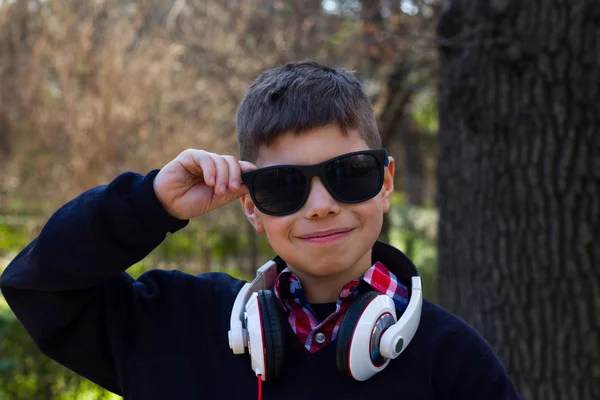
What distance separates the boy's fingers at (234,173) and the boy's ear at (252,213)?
0.52 ft

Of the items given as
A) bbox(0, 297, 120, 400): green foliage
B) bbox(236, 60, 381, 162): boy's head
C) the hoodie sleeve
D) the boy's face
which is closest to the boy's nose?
the boy's face

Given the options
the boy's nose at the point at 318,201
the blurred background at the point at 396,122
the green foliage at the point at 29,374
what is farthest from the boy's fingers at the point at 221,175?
the green foliage at the point at 29,374

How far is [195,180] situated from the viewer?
196cm

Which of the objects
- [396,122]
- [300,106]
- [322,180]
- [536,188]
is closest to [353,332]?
[322,180]

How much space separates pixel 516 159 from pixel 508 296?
704mm

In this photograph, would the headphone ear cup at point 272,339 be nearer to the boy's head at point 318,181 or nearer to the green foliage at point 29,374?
the boy's head at point 318,181

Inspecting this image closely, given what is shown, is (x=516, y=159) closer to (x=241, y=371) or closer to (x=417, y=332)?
(x=417, y=332)

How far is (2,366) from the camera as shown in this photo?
165 inches

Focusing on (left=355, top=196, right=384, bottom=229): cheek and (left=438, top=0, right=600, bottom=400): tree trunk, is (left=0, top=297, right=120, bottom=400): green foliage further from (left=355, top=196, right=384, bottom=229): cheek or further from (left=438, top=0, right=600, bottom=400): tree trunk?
(left=355, top=196, right=384, bottom=229): cheek

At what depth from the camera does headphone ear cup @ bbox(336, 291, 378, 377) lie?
1.64 meters

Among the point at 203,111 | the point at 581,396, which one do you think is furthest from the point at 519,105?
the point at 203,111

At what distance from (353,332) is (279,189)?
1.41ft

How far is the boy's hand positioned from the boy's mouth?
242 millimetres

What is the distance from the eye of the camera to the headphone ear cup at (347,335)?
1641 mm
